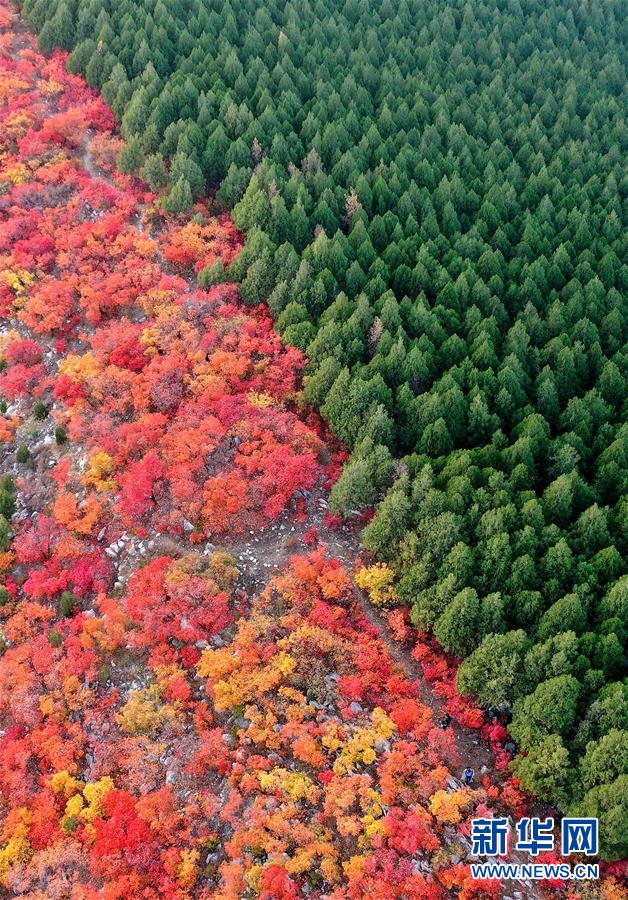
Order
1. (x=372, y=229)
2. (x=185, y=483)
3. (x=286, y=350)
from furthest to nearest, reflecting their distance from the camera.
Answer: (x=372, y=229) < (x=286, y=350) < (x=185, y=483)

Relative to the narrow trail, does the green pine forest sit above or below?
above

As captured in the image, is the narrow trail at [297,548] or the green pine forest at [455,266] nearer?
the green pine forest at [455,266]

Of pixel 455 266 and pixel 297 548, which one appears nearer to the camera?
pixel 297 548

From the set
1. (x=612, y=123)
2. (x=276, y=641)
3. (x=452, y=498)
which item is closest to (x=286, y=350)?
(x=452, y=498)

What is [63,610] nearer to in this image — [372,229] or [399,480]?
[399,480]

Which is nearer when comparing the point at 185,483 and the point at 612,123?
the point at 185,483

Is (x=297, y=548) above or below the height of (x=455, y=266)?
below

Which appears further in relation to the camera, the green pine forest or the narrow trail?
the narrow trail

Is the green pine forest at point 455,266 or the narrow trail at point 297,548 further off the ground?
the green pine forest at point 455,266
